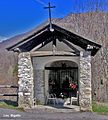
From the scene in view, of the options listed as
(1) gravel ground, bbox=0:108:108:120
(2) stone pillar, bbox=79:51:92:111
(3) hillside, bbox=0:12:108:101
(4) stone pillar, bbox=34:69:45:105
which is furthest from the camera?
(3) hillside, bbox=0:12:108:101

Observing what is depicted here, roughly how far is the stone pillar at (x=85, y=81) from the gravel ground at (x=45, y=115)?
0.77 m

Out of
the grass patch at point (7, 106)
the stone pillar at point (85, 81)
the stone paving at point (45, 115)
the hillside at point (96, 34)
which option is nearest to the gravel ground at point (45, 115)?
the stone paving at point (45, 115)

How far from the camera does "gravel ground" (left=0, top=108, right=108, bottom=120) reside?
12.8m

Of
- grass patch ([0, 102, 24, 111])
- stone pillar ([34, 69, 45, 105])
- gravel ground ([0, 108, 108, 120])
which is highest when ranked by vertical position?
stone pillar ([34, 69, 45, 105])

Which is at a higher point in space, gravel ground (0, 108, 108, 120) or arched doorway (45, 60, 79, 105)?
arched doorway (45, 60, 79, 105)

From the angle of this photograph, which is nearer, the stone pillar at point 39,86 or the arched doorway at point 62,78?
the stone pillar at point 39,86

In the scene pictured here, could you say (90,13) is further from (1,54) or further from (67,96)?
(1,54)

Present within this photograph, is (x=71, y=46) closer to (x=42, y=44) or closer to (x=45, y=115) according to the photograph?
(x=42, y=44)

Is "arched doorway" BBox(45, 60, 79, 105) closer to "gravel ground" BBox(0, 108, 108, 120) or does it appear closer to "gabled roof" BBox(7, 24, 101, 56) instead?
"gabled roof" BBox(7, 24, 101, 56)

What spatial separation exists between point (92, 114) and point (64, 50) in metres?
3.54

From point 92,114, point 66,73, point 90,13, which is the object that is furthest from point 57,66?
point 90,13

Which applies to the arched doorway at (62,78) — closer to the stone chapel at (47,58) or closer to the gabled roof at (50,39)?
the stone chapel at (47,58)

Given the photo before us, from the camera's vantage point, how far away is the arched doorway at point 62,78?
1797 centimetres

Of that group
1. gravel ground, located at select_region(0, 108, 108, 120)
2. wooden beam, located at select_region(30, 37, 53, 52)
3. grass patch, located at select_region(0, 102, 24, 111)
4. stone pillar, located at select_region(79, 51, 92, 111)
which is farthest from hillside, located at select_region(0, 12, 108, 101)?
gravel ground, located at select_region(0, 108, 108, 120)
